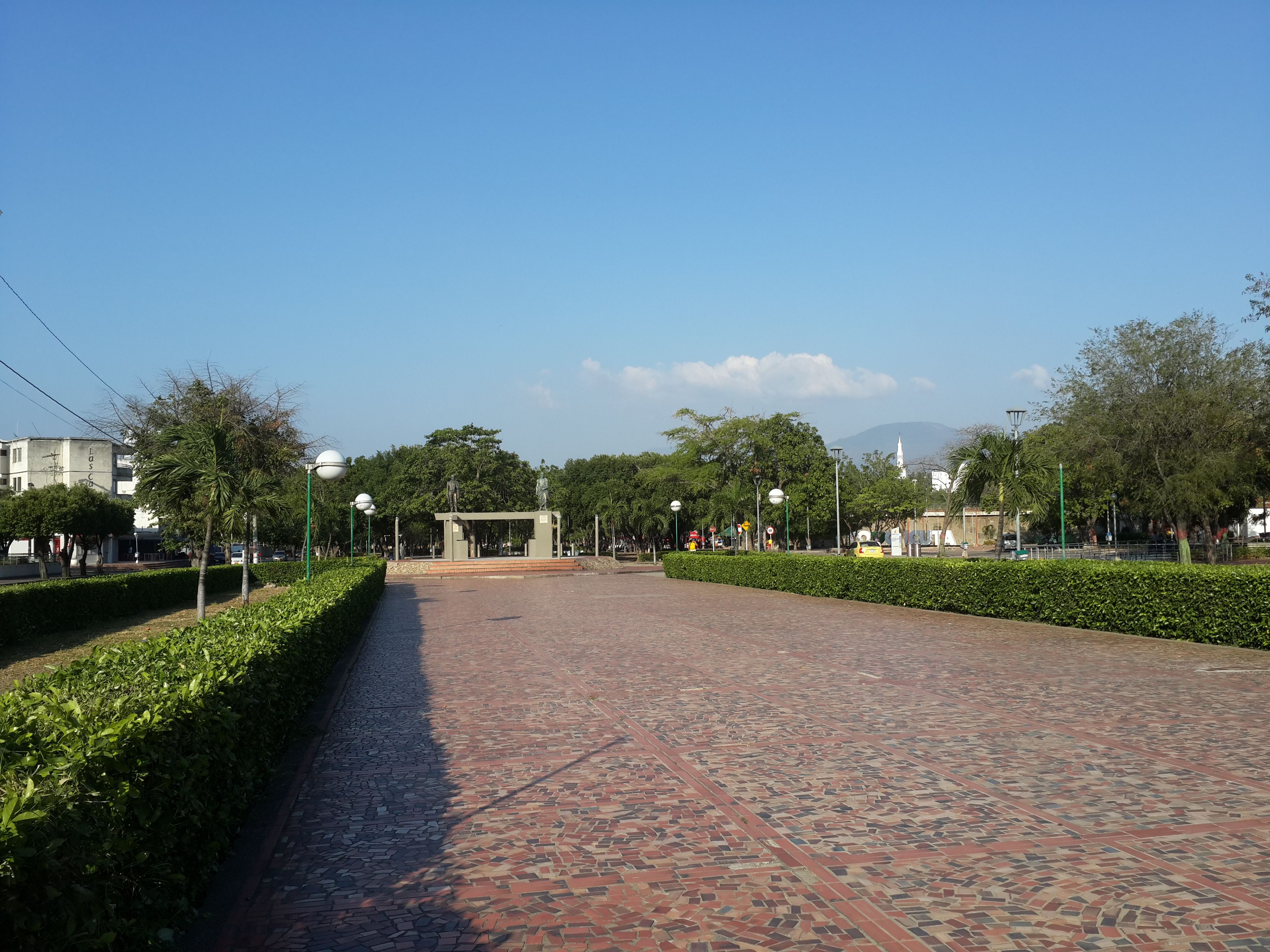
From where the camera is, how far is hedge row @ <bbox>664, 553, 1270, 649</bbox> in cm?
1337

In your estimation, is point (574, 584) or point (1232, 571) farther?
point (574, 584)

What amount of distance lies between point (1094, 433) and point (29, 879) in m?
35.2

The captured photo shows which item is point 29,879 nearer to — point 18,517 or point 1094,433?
point 1094,433

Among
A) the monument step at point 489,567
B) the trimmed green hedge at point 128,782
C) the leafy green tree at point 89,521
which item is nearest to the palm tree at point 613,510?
the monument step at point 489,567

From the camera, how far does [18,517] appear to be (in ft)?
138

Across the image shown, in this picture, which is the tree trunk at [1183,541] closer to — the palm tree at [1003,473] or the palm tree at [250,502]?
the palm tree at [1003,473]

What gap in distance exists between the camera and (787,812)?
19.0 ft

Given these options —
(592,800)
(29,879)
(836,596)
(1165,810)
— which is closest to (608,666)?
(592,800)

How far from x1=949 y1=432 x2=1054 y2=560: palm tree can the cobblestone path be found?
988 cm

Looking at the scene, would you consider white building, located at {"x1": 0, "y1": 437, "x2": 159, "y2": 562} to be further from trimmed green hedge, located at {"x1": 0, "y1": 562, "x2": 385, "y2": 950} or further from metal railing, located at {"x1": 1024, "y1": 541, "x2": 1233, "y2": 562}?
trimmed green hedge, located at {"x1": 0, "y1": 562, "x2": 385, "y2": 950}

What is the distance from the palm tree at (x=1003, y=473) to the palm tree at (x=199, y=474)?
14.9 meters

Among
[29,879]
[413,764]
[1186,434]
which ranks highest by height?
[1186,434]

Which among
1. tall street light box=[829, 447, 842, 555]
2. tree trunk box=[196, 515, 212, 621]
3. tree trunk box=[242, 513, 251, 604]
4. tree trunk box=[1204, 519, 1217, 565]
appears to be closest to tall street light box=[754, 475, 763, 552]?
tall street light box=[829, 447, 842, 555]

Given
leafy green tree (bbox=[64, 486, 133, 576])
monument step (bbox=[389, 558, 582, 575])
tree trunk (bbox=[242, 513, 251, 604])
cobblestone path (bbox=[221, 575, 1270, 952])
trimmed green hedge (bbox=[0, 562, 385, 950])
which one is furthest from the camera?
monument step (bbox=[389, 558, 582, 575])
